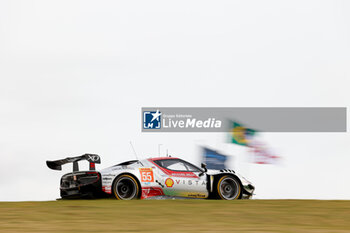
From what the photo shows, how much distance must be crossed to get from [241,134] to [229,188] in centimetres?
612

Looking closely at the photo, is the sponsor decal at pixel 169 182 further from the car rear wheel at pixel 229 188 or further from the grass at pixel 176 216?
the grass at pixel 176 216

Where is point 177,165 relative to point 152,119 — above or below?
below

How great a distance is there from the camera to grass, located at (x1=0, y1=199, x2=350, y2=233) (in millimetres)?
Result: 7312

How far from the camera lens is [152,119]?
57.3 ft

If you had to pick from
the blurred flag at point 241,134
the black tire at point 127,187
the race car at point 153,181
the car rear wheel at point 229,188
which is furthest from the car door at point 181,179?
the blurred flag at point 241,134

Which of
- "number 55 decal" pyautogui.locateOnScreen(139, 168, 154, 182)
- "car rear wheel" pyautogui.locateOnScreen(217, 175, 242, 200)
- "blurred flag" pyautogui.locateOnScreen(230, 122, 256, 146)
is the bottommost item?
"car rear wheel" pyautogui.locateOnScreen(217, 175, 242, 200)

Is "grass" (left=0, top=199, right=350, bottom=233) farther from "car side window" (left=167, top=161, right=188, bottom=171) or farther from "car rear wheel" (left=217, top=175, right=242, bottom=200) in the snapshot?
"car side window" (left=167, top=161, right=188, bottom=171)

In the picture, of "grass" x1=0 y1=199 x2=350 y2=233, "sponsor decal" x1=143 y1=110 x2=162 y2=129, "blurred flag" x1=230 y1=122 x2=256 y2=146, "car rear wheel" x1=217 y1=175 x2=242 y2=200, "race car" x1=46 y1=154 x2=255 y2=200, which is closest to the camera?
"grass" x1=0 y1=199 x2=350 y2=233

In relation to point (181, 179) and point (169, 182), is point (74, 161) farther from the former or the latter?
point (181, 179)

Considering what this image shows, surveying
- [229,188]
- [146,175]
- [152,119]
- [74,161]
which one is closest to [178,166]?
[146,175]

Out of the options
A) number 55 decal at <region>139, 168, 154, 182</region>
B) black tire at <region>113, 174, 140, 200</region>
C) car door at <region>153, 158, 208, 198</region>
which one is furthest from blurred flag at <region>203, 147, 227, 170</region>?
black tire at <region>113, 174, 140, 200</region>

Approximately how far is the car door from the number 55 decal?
270 mm

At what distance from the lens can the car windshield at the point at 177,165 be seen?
13.1m

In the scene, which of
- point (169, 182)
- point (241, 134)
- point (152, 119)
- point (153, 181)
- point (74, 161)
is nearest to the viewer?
point (153, 181)
